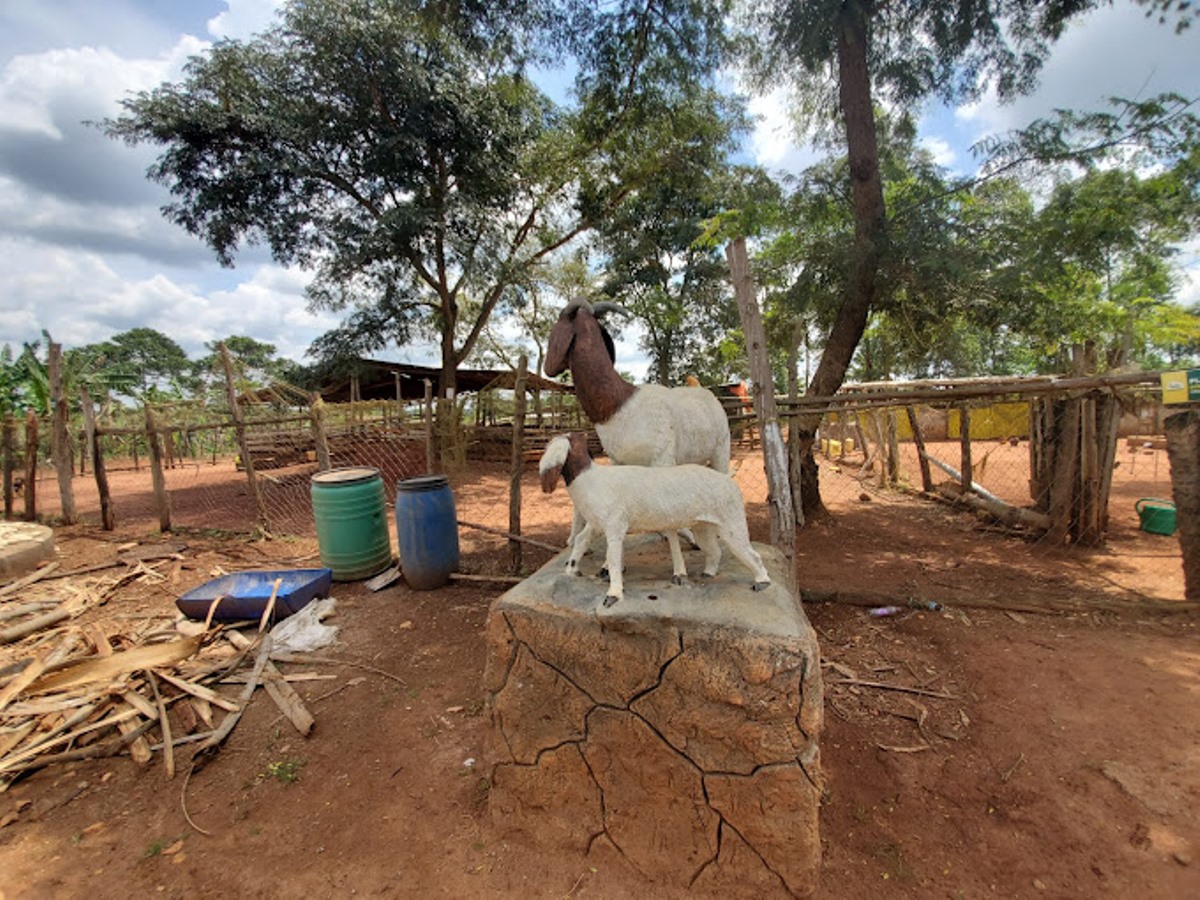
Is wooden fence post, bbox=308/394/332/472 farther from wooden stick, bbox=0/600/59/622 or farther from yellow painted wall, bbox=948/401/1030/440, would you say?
yellow painted wall, bbox=948/401/1030/440

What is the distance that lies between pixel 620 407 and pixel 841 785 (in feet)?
6.87

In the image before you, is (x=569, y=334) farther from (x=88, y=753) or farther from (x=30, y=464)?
(x=30, y=464)

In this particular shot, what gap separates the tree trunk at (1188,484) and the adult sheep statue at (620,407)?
158 inches

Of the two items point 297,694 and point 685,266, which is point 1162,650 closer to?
point 297,694

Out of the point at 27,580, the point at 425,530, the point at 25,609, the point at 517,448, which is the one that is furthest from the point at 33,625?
the point at 517,448

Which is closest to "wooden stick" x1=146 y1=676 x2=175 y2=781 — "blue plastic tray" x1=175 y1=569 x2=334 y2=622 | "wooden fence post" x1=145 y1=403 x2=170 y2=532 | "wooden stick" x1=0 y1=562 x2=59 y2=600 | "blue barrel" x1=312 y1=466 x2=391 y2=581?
"blue plastic tray" x1=175 y1=569 x2=334 y2=622

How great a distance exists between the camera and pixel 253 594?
13.3 feet

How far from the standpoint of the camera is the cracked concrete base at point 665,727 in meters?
1.83

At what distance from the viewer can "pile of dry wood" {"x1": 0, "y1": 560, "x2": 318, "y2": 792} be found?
274cm

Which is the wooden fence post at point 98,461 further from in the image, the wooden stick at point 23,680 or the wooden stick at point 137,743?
the wooden stick at point 137,743

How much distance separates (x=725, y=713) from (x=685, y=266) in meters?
13.7

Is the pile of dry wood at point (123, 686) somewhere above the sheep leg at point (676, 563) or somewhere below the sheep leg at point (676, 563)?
below

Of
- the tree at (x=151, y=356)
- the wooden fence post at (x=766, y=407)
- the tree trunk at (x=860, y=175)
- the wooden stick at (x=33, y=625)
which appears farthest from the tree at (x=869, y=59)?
the tree at (x=151, y=356)

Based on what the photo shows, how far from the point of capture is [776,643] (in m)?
1.77
